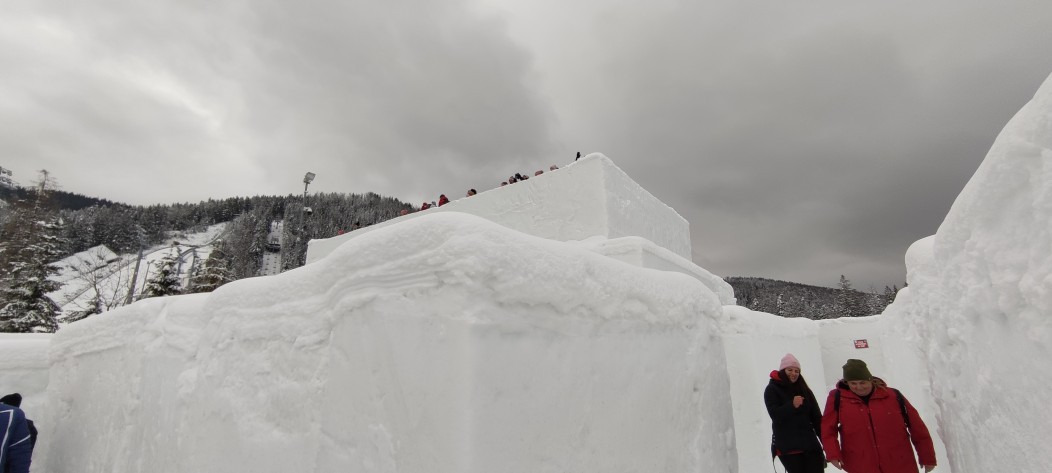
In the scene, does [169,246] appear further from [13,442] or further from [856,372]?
[856,372]

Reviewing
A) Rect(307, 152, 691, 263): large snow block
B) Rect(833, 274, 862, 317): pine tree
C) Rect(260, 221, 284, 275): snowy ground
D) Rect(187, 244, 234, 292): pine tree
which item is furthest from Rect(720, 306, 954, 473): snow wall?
Rect(260, 221, 284, 275): snowy ground

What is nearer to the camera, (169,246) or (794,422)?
(794,422)

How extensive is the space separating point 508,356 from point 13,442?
15.3 feet

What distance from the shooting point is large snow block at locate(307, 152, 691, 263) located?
8.73 metres

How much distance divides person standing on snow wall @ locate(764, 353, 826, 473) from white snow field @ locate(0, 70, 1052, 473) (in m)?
0.50

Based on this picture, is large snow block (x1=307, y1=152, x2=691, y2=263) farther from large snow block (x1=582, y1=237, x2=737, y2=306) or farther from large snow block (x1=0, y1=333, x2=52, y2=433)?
large snow block (x1=0, y1=333, x2=52, y2=433)

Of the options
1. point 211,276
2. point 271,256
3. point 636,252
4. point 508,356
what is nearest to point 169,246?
point 271,256

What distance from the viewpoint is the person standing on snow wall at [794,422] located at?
379cm

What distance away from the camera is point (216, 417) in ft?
10.6

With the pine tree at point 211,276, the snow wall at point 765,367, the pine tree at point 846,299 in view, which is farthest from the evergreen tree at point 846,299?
the pine tree at point 211,276

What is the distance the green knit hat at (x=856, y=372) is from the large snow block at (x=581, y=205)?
17.3 feet

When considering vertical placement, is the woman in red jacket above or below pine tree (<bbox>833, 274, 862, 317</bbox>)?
below

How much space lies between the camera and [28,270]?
19.9 metres

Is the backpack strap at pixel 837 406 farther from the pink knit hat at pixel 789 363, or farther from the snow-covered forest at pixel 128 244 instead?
the snow-covered forest at pixel 128 244
